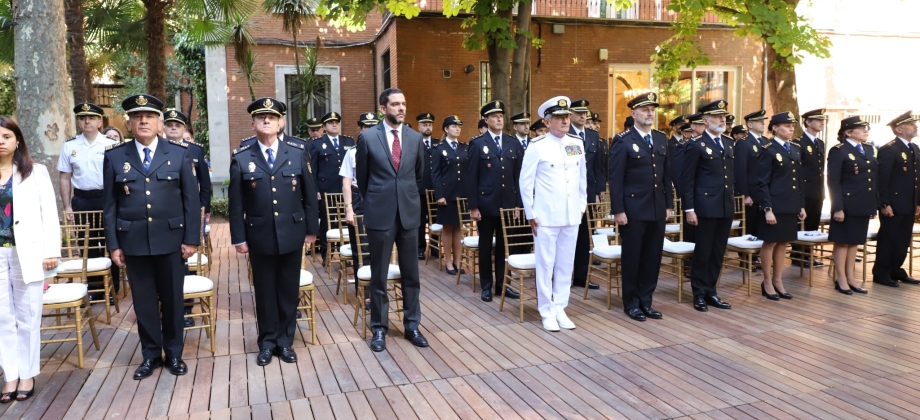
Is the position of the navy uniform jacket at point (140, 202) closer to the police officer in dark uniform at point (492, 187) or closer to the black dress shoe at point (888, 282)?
the police officer in dark uniform at point (492, 187)

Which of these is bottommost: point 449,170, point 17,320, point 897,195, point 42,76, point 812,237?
point 17,320

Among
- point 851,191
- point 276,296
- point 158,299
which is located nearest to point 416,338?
point 276,296

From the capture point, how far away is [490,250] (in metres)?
6.26

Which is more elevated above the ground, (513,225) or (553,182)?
(553,182)

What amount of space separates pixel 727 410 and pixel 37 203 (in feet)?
14.4

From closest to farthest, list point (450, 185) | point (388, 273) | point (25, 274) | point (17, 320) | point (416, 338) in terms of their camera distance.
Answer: point (25, 274)
point (17, 320)
point (416, 338)
point (388, 273)
point (450, 185)

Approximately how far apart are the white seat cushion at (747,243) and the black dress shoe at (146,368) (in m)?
5.50

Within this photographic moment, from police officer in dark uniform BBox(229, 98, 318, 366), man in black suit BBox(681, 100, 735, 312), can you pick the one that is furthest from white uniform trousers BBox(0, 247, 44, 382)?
man in black suit BBox(681, 100, 735, 312)

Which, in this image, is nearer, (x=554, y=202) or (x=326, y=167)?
(x=554, y=202)

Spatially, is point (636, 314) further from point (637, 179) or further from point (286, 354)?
point (286, 354)

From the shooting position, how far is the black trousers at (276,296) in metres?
4.40

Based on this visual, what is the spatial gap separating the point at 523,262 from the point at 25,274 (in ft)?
12.0

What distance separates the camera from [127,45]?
1280cm

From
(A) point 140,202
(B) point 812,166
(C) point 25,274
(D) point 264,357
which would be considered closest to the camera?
(C) point 25,274
